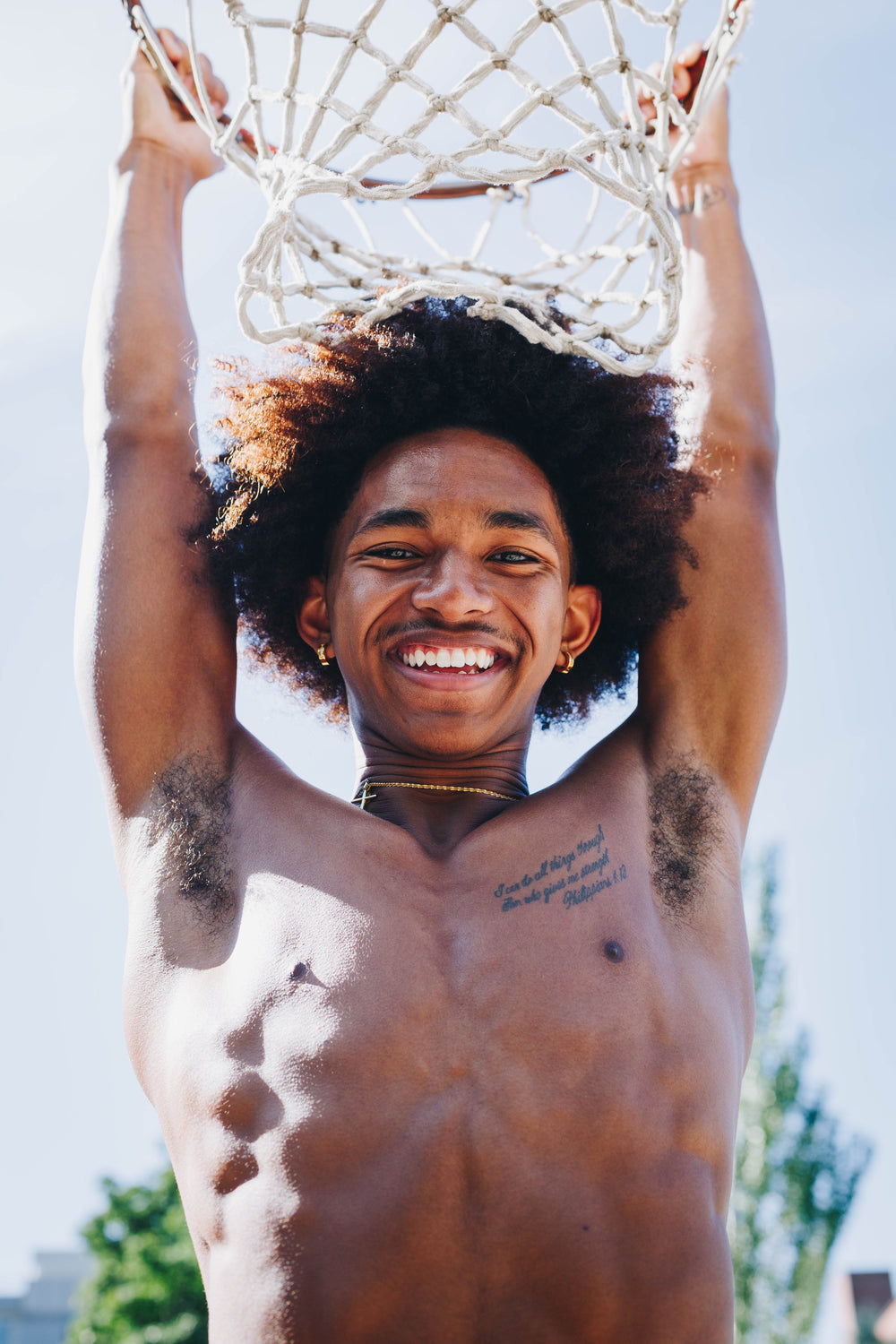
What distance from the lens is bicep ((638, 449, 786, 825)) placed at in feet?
10.2

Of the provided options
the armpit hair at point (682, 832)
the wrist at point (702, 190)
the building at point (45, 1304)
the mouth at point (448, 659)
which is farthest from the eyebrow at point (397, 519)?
the building at point (45, 1304)

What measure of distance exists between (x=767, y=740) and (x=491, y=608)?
786 mm

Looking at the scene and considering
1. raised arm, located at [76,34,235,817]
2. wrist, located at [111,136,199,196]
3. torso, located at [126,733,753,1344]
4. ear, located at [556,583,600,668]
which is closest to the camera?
torso, located at [126,733,753,1344]

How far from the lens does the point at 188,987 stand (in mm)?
2590

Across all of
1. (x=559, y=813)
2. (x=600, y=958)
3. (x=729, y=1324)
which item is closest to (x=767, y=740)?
(x=559, y=813)

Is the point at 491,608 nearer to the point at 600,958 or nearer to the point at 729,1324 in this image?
the point at 600,958

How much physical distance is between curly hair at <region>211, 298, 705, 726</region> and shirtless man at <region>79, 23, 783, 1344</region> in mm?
96

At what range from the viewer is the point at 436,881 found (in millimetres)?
2699

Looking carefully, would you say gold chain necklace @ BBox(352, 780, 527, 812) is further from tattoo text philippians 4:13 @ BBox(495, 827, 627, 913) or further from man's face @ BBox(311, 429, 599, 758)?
tattoo text philippians 4:13 @ BBox(495, 827, 627, 913)

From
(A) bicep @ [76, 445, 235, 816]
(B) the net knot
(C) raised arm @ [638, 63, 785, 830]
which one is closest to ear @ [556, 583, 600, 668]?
(C) raised arm @ [638, 63, 785, 830]

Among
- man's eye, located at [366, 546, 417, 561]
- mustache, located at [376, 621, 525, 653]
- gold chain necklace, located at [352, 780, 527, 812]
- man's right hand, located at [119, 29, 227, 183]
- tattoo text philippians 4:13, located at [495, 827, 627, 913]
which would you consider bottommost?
tattoo text philippians 4:13, located at [495, 827, 627, 913]

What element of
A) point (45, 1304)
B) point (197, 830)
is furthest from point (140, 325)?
point (45, 1304)

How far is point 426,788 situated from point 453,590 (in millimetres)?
506

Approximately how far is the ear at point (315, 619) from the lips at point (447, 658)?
1.42 ft
